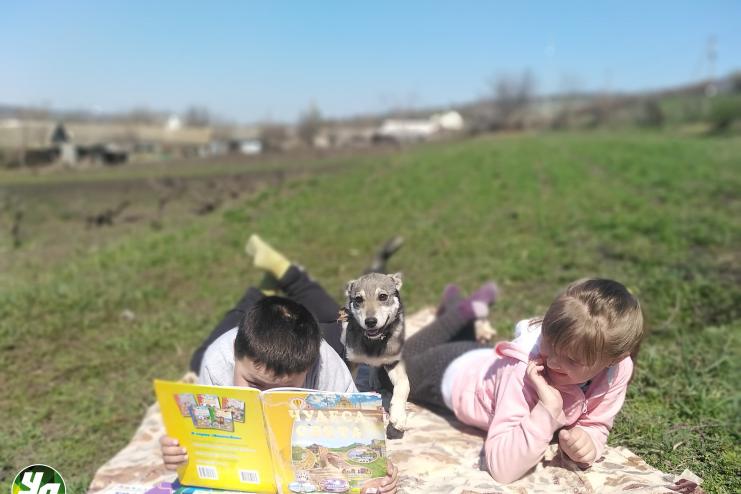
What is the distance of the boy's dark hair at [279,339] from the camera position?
2.71 m

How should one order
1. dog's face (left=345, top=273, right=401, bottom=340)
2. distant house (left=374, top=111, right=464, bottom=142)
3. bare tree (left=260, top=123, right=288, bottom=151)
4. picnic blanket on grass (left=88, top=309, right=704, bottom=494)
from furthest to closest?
distant house (left=374, top=111, right=464, bottom=142), bare tree (left=260, top=123, right=288, bottom=151), picnic blanket on grass (left=88, top=309, right=704, bottom=494), dog's face (left=345, top=273, right=401, bottom=340)

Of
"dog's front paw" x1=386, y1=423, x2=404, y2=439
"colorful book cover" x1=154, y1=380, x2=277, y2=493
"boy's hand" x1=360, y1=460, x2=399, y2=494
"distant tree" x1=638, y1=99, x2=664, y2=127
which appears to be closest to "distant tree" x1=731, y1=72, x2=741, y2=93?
"distant tree" x1=638, y1=99, x2=664, y2=127

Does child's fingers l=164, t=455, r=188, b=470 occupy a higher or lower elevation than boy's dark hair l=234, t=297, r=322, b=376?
lower

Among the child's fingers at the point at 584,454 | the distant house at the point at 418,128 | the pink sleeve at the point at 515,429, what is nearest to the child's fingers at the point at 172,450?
the pink sleeve at the point at 515,429

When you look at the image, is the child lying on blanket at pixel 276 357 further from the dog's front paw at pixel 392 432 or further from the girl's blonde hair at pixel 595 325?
the girl's blonde hair at pixel 595 325

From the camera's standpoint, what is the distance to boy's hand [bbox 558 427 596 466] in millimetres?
2941

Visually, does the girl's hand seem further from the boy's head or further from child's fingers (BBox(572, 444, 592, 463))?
the boy's head

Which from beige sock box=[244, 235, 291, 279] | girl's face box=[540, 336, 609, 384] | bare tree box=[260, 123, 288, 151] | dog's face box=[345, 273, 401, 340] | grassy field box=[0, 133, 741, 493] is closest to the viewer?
dog's face box=[345, 273, 401, 340]

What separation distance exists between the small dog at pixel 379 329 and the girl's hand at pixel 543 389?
625 millimetres

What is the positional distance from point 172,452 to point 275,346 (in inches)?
28.2

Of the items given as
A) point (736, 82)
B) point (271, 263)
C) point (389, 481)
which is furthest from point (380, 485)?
point (736, 82)

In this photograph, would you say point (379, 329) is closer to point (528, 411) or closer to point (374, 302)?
point (374, 302)

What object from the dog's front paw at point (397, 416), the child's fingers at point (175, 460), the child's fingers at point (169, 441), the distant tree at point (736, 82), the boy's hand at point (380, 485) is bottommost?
the boy's hand at point (380, 485)

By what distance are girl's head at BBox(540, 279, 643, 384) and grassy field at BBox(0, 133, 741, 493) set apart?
99 centimetres
